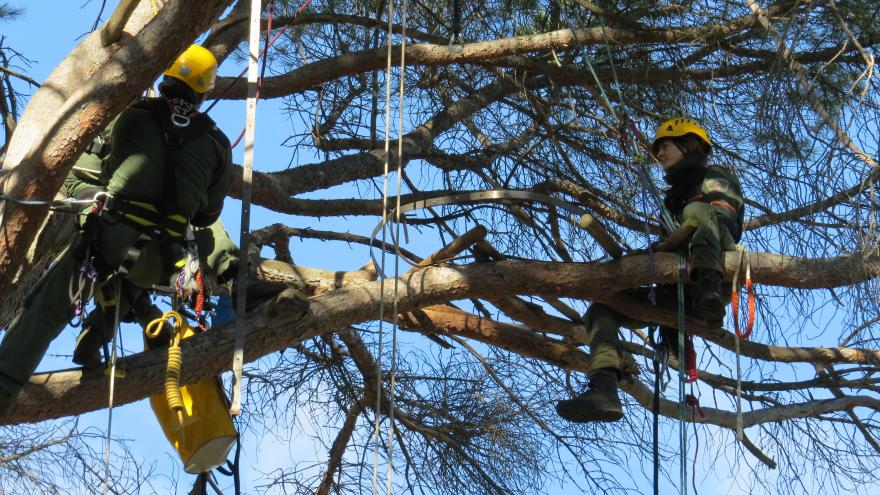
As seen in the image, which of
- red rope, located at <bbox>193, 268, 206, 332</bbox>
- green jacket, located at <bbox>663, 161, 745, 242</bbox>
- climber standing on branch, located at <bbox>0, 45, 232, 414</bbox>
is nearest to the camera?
climber standing on branch, located at <bbox>0, 45, 232, 414</bbox>

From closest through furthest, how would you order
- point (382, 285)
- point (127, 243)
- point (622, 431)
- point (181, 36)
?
1. point (181, 36)
2. point (127, 243)
3. point (382, 285)
4. point (622, 431)

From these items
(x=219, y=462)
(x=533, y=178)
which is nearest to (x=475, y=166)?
(x=533, y=178)

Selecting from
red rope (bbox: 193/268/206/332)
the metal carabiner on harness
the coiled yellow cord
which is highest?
the metal carabiner on harness

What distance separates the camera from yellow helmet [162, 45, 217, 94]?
14.9 feet

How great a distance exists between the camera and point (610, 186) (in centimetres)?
643

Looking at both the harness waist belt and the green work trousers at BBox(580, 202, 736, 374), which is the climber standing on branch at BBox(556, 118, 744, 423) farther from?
the harness waist belt

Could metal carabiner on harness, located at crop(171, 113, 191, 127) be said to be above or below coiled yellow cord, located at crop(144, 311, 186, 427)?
above

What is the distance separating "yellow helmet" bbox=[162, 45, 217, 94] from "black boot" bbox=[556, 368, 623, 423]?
1.65m

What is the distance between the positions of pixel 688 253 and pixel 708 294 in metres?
0.20

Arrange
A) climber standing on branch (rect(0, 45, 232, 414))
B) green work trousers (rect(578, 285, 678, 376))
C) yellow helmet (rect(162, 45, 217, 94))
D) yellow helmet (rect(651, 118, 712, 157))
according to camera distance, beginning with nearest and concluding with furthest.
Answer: climber standing on branch (rect(0, 45, 232, 414)) < yellow helmet (rect(162, 45, 217, 94)) < green work trousers (rect(578, 285, 678, 376)) < yellow helmet (rect(651, 118, 712, 157))

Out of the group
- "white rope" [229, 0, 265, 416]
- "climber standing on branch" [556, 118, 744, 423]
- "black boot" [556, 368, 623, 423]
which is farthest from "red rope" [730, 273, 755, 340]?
"white rope" [229, 0, 265, 416]

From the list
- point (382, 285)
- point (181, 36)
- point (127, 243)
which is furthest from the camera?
point (382, 285)

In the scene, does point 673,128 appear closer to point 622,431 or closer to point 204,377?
point 622,431

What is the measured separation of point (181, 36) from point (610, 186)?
293 cm
